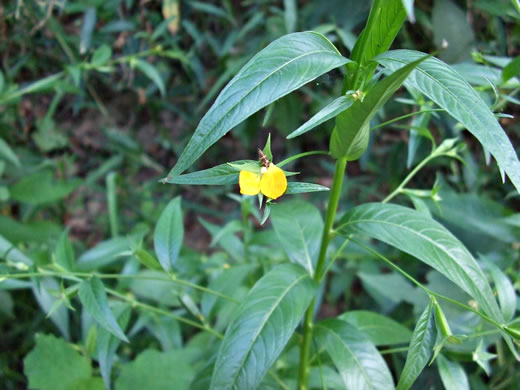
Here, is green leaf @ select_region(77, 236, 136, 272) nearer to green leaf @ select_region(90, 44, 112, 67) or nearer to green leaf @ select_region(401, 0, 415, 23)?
green leaf @ select_region(90, 44, 112, 67)

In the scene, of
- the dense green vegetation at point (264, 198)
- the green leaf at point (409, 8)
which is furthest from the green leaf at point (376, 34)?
the green leaf at point (409, 8)

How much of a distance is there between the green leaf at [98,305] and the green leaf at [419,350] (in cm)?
39

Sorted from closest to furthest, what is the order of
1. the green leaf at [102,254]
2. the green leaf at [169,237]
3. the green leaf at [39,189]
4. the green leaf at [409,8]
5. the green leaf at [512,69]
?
the green leaf at [409,8] < the green leaf at [512,69] < the green leaf at [169,237] < the green leaf at [102,254] < the green leaf at [39,189]

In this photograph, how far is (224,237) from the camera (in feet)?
3.80

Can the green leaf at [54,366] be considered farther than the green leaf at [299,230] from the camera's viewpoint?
Yes

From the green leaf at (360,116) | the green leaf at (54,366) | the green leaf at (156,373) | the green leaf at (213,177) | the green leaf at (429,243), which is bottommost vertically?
the green leaf at (156,373)

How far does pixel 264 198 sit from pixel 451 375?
0.75 m

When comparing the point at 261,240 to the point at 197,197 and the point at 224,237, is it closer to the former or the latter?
the point at 224,237

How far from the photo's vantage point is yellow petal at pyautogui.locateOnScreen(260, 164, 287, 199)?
0.49 m

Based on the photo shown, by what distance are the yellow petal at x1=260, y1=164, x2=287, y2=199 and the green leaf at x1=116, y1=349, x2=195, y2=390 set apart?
69 cm

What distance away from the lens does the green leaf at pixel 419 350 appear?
532 millimetres

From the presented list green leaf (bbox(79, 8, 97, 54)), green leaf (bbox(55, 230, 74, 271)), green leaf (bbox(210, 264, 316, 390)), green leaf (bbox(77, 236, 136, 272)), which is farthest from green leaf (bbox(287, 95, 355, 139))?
green leaf (bbox(79, 8, 97, 54))

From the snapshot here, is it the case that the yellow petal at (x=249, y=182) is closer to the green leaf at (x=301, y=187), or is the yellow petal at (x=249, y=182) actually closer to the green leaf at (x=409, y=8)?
the green leaf at (x=301, y=187)

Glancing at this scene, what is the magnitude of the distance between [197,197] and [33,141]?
70 centimetres
